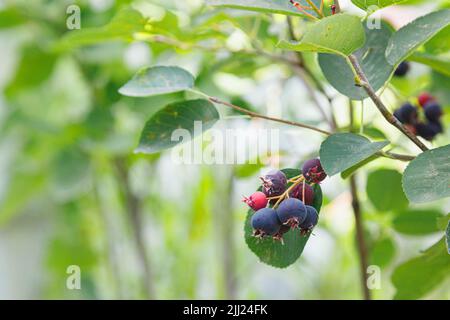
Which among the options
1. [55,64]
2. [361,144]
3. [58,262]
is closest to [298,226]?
[361,144]

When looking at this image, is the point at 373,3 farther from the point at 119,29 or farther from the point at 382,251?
the point at 382,251

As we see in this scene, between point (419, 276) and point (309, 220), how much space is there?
9.4 inches

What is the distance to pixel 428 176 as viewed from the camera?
49 centimetres

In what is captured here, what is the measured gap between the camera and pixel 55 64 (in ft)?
4.61

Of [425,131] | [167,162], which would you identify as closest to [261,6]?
[425,131]

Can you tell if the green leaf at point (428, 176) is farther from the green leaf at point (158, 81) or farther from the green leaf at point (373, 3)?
the green leaf at point (158, 81)

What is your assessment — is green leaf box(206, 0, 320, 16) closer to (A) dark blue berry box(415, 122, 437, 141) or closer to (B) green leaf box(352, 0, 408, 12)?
(B) green leaf box(352, 0, 408, 12)

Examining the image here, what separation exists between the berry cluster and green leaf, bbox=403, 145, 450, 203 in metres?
0.07

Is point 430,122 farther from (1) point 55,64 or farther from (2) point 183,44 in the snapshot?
(1) point 55,64

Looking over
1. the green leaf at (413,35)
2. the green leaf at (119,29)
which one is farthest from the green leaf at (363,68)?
the green leaf at (119,29)

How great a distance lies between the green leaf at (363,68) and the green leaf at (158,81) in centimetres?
13

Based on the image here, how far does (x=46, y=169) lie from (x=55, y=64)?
0.24 metres

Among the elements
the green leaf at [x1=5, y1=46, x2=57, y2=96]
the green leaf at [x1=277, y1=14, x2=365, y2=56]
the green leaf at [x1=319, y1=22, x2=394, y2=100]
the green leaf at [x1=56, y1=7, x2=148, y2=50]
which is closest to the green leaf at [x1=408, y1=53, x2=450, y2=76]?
the green leaf at [x1=319, y1=22, x2=394, y2=100]
